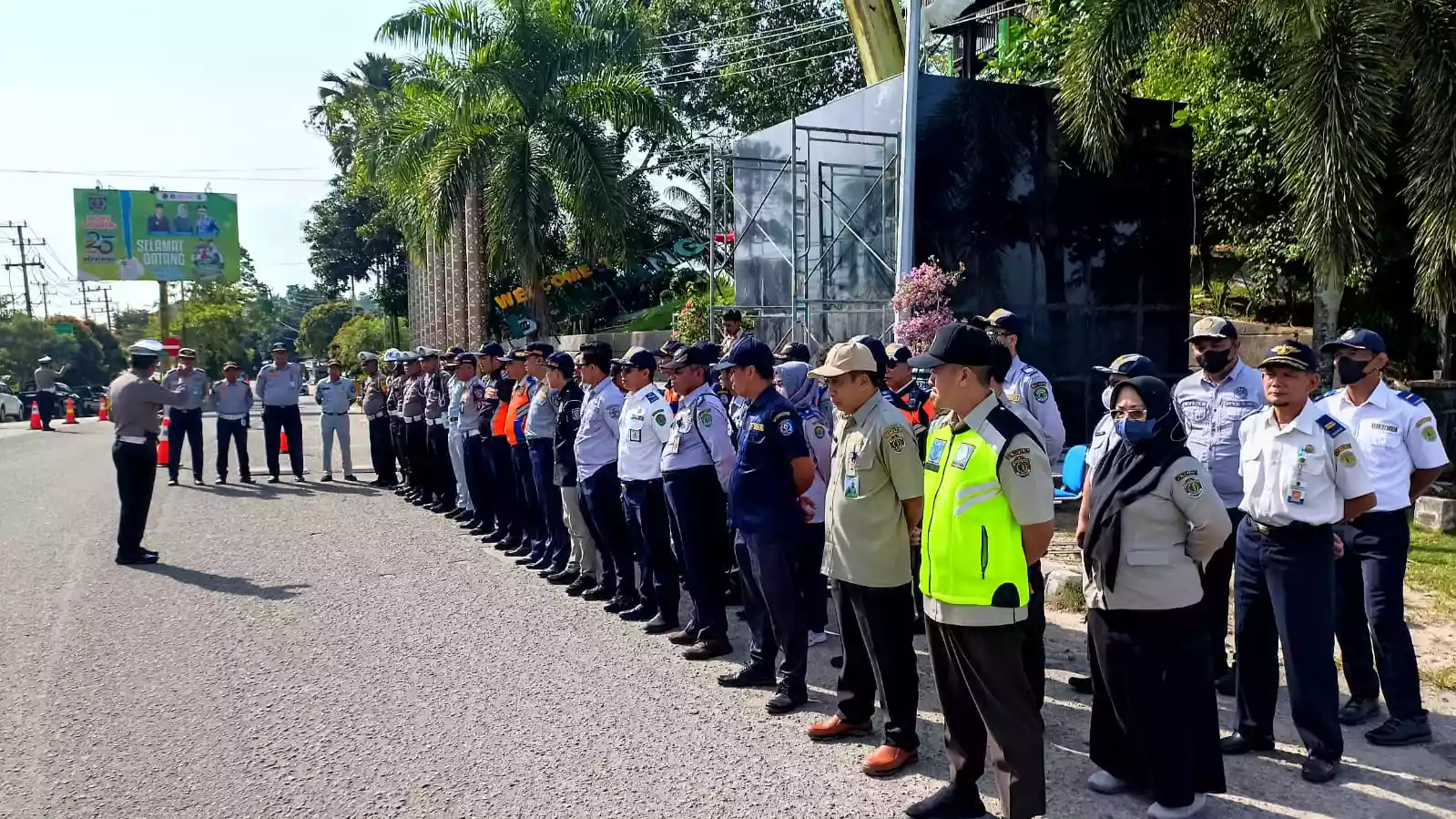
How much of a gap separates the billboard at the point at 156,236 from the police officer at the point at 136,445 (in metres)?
42.5

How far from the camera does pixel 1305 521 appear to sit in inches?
156

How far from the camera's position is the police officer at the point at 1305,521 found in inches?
157

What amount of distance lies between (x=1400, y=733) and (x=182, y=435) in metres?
13.7

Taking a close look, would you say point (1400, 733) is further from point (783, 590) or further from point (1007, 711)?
point (783, 590)

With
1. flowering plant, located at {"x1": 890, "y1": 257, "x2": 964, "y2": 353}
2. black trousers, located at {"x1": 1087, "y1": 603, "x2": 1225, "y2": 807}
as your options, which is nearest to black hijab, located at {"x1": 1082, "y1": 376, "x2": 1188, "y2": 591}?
black trousers, located at {"x1": 1087, "y1": 603, "x2": 1225, "y2": 807}

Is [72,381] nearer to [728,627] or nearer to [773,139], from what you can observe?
[773,139]

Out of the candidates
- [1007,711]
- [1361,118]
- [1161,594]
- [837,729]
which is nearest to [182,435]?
[837,729]

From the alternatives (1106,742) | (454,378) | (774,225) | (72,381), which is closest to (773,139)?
(774,225)

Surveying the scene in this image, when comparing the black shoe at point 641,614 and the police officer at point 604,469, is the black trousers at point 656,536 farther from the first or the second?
the police officer at point 604,469

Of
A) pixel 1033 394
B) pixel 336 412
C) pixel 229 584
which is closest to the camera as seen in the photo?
pixel 1033 394

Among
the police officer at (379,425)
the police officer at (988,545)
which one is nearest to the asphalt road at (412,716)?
the police officer at (988,545)

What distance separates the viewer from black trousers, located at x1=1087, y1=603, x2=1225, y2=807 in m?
3.62

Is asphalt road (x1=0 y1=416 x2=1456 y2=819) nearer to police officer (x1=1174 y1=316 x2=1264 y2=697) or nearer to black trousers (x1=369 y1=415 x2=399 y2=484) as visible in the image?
police officer (x1=1174 y1=316 x2=1264 y2=697)

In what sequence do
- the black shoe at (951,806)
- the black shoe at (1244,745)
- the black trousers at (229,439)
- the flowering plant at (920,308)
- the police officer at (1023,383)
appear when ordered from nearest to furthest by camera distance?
the black shoe at (951,806)
the black shoe at (1244,745)
the police officer at (1023,383)
the flowering plant at (920,308)
the black trousers at (229,439)
